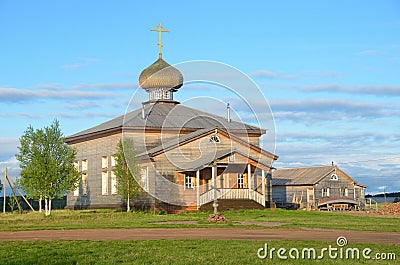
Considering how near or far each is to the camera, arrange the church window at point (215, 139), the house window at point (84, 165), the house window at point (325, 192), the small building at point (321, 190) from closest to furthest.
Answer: the church window at point (215, 139), the house window at point (84, 165), the small building at point (321, 190), the house window at point (325, 192)

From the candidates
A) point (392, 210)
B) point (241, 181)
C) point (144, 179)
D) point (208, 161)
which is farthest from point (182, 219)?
point (392, 210)

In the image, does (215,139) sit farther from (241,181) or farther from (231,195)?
(231,195)

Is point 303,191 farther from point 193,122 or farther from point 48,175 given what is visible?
point 48,175

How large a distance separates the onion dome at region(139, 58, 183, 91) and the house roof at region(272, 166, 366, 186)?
1393 centimetres

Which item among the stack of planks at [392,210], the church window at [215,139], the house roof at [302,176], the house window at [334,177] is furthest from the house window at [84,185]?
the stack of planks at [392,210]

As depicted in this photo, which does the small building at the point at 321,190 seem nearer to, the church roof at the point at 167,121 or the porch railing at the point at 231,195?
the church roof at the point at 167,121

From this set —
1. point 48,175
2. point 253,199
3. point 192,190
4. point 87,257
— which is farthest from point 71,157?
point 87,257

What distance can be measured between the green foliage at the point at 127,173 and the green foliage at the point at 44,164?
10.3 ft

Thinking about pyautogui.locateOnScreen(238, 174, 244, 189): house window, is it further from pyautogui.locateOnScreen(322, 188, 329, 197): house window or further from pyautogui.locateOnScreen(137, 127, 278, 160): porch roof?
pyautogui.locateOnScreen(322, 188, 329, 197): house window

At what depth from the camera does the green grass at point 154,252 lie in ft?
49.2

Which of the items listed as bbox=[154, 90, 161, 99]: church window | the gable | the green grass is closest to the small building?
the gable

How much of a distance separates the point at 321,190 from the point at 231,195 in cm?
1486

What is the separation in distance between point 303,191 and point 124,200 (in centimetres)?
1825

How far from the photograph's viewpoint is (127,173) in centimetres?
4347
